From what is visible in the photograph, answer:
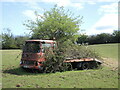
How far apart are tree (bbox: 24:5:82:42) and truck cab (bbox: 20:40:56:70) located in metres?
5.78

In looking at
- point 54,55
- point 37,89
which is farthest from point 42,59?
point 37,89

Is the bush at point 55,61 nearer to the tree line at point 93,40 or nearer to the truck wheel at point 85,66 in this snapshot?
the truck wheel at point 85,66

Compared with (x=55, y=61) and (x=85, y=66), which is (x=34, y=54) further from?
(x=85, y=66)

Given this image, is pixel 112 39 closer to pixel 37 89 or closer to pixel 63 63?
pixel 63 63

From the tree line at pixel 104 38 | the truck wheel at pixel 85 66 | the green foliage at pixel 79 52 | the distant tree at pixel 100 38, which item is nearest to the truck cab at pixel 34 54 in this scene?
the green foliage at pixel 79 52

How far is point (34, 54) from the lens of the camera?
11797 mm

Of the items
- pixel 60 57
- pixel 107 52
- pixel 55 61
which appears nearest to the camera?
pixel 55 61

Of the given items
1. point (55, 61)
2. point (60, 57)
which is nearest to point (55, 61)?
point (55, 61)

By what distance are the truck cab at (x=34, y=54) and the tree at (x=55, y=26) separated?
227 inches

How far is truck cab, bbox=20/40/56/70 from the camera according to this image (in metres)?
11.7

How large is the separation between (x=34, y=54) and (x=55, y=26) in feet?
22.5

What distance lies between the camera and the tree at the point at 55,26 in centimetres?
1807

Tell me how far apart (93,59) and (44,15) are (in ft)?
27.5

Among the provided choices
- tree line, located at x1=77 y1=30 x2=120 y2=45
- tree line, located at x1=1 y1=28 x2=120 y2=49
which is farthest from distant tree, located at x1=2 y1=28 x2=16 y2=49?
tree line, located at x1=77 y1=30 x2=120 y2=45
